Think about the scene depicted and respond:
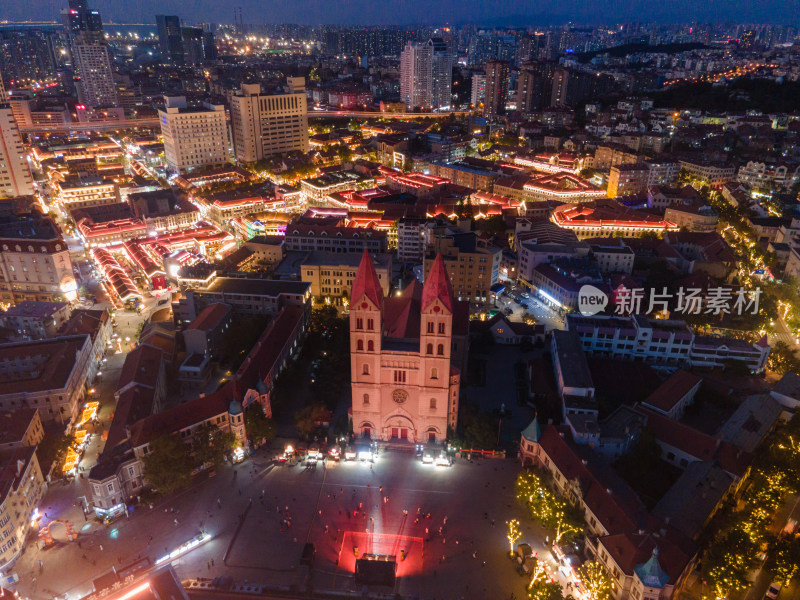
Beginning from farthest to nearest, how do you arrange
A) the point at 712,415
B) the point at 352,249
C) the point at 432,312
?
1. the point at 352,249
2. the point at 712,415
3. the point at 432,312

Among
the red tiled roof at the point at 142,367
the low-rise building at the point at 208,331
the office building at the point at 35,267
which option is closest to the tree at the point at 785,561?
the red tiled roof at the point at 142,367

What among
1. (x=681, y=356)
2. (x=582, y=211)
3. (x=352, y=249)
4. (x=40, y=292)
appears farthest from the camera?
(x=582, y=211)

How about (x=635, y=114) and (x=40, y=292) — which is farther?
(x=635, y=114)

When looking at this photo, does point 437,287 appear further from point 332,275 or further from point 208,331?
point 332,275

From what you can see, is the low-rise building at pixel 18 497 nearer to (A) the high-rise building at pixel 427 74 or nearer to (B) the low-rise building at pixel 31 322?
(B) the low-rise building at pixel 31 322

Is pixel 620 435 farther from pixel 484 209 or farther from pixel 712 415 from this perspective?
pixel 484 209

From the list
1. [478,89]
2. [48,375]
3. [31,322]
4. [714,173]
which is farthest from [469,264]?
[478,89]

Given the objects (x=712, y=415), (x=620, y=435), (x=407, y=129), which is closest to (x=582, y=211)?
(x=712, y=415)

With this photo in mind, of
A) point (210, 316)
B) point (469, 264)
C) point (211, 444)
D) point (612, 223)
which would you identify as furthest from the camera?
point (612, 223)
